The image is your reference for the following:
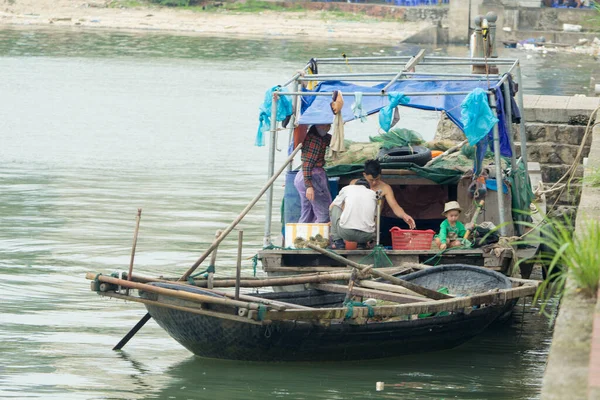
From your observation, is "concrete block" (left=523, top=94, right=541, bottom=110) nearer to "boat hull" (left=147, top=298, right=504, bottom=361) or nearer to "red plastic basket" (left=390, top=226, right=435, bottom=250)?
"red plastic basket" (left=390, top=226, right=435, bottom=250)

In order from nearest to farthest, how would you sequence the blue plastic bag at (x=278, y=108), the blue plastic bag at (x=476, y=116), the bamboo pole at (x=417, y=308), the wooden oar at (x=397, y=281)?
the bamboo pole at (x=417, y=308), the wooden oar at (x=397, y=281), the blue plastic bag at (x=476, y=116), the blue plastic bag at (x=278, y=108)

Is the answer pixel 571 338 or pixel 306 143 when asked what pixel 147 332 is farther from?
pixel 571 338

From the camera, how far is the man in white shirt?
434 inches

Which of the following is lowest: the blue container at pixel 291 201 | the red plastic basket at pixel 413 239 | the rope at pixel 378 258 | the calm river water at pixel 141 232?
the calm river water at pixel 141 232

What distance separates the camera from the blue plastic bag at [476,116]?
10961 mm

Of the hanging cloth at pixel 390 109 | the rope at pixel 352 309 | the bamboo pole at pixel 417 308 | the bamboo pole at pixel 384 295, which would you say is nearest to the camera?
the bamboo pole at pixel 417 308

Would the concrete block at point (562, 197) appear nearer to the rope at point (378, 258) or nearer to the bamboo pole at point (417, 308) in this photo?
the rope at point (378, 258)

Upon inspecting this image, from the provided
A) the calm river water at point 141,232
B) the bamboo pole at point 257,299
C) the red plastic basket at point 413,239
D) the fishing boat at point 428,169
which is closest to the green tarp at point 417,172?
the fishing boat at point 428,169

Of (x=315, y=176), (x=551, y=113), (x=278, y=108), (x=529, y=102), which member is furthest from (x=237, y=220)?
(x=529, y=102)

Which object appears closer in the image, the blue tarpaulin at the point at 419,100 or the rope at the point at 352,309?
the rope at the point at 352,309

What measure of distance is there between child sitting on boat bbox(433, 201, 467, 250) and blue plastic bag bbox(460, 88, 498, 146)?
0.74 metres

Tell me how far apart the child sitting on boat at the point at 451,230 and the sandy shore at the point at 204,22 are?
1829 inches

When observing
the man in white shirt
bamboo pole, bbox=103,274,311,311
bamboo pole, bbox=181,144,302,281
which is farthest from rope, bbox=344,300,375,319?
the man in white shirt

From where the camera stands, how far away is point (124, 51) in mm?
49844
